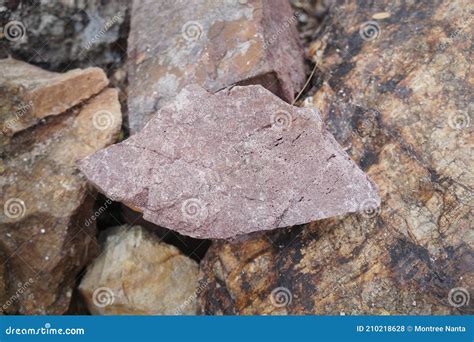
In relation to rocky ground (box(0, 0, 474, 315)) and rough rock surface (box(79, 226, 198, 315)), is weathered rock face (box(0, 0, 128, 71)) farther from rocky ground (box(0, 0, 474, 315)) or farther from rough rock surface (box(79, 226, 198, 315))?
rough rock surface (box(79, 226, 198, 315))

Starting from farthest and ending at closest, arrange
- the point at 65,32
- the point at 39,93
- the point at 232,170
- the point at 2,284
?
the point at 65,32
the point at 39,93
the point at 2,284
the point at 232,170

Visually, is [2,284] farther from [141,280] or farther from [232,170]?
[232,170]

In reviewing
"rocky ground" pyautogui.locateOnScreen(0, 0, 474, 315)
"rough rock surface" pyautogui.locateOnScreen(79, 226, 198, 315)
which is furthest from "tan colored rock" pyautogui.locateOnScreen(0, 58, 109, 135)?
"rough rock surface" pyautogui.locateOnScreen(79, 226, 198, 315)

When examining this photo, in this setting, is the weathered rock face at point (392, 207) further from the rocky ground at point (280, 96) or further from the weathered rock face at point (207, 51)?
the weathered rock face at point (207, 51)

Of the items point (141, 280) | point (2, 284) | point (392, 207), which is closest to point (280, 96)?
point (392, 207)

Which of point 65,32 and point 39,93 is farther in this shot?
point 65,32

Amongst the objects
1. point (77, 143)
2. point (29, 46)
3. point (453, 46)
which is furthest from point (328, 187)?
point (29, 46)
